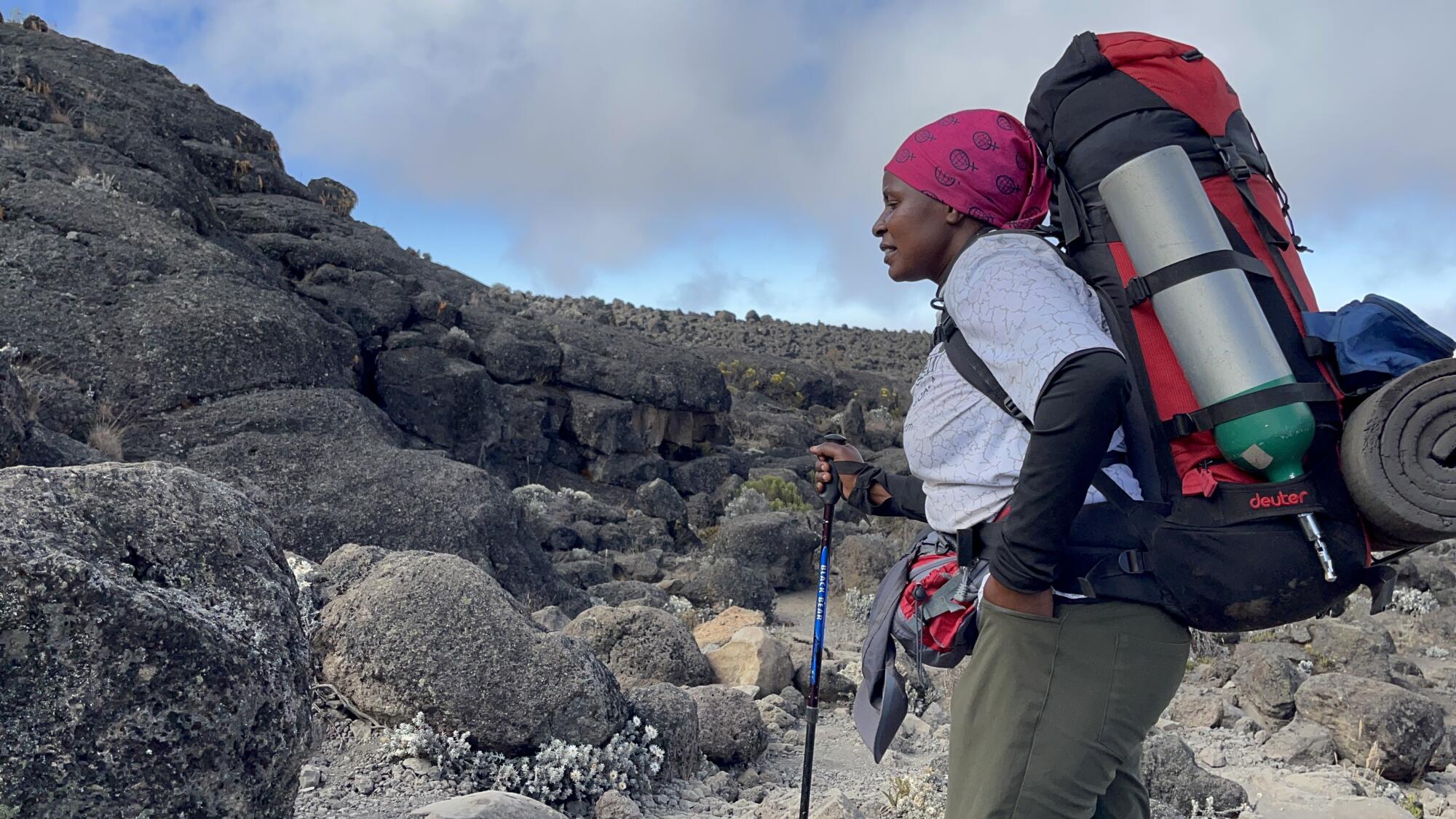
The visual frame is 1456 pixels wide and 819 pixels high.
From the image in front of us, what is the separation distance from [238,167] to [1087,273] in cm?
1843

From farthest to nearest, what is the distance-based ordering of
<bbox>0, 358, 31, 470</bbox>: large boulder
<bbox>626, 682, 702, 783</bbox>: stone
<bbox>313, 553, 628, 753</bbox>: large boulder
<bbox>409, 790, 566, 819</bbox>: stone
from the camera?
1. <bbox>0, 358, 31, 470</bbox>: large boulder
2. <bbox>626, 682, 702, 783</bbox>: stone
3. <bbox>313, 553, 628, 753</bbox>: large boulder
4. <bbox>409, 790, 566, 819</bbox>: stone

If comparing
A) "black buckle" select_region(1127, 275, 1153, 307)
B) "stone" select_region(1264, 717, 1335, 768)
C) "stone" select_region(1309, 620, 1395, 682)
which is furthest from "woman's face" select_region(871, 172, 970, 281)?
"stone" select_region(1309, 620, 1395, 682)

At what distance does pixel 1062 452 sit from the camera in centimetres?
191

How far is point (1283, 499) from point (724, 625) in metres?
6.75

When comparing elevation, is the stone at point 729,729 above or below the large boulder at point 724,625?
below

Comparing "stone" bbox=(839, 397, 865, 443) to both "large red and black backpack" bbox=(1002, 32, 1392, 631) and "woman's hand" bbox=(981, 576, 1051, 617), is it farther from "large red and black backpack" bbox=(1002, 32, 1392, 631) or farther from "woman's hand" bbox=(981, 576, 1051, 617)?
"woman's hand" bbox=(981, 576, 1051, 617)

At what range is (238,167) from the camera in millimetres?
17672

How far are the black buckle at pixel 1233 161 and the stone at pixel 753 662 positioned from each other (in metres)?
4.84

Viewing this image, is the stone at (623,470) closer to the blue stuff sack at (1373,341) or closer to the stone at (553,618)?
the stone at (553,618)

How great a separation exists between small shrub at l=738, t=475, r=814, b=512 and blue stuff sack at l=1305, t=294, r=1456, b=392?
1546cm

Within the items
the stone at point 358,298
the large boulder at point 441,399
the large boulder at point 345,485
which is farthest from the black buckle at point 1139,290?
the stone at point 358,298

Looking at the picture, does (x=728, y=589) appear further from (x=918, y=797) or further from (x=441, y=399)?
(x=441, y=399)

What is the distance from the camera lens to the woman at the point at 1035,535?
6.32 ft

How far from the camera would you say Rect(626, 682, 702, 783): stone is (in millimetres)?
4648
